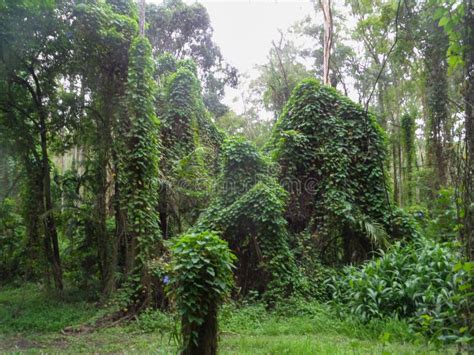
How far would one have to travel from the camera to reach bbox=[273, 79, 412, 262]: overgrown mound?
31.9 feet

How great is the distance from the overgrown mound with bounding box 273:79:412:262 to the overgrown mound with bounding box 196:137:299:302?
3.41 feet

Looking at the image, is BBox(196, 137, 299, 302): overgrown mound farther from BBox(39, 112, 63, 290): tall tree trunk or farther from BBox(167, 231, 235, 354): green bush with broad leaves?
BBox(167, 231, 235, 354): green bush with broad leaves

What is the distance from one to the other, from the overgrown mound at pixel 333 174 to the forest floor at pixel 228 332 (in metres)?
2.61

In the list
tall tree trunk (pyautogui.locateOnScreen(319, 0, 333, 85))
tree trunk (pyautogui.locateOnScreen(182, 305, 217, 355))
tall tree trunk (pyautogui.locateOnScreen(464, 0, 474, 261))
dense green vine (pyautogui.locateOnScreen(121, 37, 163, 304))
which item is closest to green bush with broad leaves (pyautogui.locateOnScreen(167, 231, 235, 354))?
tree trunk (pyautogui.locateOnScreen(182, 305, 217, 355))

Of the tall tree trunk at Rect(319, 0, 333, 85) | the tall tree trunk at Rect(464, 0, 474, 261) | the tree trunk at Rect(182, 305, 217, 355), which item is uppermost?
the tall tree trunk at Rect(319, 0, 333, 85)

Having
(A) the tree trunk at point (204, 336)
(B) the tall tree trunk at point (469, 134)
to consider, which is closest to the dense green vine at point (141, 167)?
(A) the tree trunk at point (204, 336)

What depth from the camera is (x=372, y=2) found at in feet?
60.3

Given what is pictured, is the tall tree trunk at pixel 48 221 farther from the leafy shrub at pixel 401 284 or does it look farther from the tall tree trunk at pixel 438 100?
the tall tree trunk at pixel 438 100

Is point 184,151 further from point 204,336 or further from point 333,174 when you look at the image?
point 204,336

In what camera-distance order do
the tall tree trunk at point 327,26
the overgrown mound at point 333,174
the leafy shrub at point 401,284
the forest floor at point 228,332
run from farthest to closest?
Answer: the tall tree trunk at point 327,26 → the overgrown mound at point 333,174 → the leafy shrub at point 401,284 → the forest floor at point 228,332

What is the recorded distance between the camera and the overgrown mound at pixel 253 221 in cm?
846

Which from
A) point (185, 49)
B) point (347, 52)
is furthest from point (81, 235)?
point (347, 52)

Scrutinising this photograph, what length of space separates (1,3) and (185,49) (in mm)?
16405

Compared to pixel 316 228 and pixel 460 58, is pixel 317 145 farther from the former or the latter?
pixel 460 58
